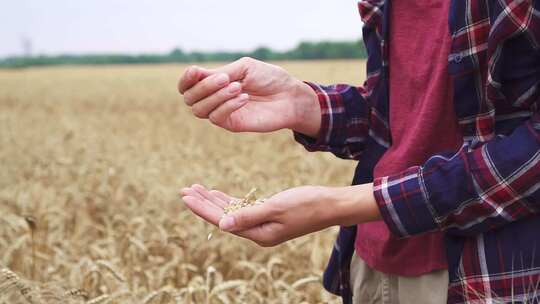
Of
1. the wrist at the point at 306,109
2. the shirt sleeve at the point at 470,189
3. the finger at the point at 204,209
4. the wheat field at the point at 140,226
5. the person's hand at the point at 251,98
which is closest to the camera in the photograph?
the shirt sleeve at the point at 470,189

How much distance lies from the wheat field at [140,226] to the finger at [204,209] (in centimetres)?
60

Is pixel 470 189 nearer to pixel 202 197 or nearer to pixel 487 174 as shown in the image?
pixel 487 174

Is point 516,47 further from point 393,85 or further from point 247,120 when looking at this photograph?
point 247,120

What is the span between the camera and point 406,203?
4.95 ft

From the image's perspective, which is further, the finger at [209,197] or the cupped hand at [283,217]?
the finger at [209,197]

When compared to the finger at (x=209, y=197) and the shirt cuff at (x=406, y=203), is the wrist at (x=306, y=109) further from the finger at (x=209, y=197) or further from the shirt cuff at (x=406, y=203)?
the shirt cuff at (x=406, y=203)

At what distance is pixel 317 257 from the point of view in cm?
354

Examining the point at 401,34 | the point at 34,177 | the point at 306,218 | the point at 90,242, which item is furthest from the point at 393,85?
the point at 34,177

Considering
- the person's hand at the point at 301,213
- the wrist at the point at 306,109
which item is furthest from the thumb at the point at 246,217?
the wrist at the point at 306,109

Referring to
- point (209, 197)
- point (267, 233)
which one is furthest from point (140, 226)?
point (267, 233)

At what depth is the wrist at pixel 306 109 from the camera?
1923 mm

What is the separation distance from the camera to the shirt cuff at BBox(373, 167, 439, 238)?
4.93ft

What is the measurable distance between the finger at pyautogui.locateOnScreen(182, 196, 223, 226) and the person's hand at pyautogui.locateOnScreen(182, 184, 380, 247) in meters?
0.06

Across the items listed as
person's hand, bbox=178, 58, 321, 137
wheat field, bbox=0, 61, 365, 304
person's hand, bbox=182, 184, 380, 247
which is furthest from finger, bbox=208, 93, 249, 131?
wheat field, bbox=0, 61, 365, 304
